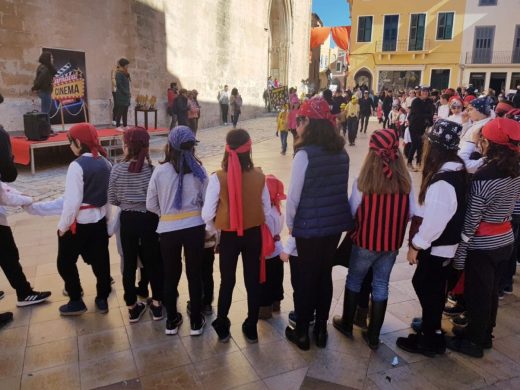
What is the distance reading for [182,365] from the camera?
2850mm

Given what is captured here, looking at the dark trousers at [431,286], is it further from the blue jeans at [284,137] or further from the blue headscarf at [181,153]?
the blue jeans at [284,137]

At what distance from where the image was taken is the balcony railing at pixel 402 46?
28.3m

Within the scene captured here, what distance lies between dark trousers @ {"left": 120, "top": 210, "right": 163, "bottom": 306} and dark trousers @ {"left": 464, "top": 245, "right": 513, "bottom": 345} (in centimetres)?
227

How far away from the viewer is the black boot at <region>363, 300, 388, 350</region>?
2.94m

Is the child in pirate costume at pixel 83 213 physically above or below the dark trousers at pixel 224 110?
below

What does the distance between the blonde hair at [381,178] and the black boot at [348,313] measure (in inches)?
32.2

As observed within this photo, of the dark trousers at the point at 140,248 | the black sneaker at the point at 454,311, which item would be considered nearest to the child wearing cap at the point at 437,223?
the black sneaker at the point at 454,311

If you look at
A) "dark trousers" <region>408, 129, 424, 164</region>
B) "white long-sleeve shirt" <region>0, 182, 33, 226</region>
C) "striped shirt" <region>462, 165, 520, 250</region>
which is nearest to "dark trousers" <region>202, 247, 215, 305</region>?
"white long-sleeve shirt" <region>0, 182, 33, 226</region>

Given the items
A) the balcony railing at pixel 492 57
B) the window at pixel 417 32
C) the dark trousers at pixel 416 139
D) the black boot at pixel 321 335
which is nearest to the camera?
the black boot at pixel 321 335

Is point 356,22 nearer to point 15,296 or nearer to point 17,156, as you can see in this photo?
point 17,156

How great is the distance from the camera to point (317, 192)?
2736mm

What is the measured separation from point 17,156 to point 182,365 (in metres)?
7.37

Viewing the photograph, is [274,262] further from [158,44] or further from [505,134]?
[158,44]

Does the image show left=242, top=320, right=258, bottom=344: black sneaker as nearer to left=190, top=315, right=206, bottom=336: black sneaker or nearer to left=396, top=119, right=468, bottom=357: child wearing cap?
left=190, top=315, right=206, bottom=336: black sneaker
